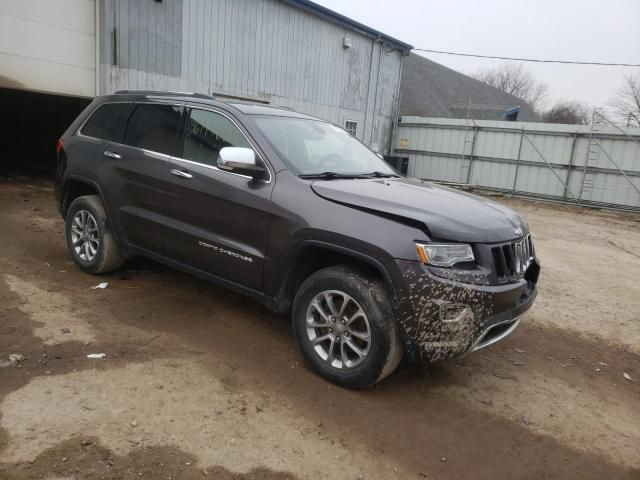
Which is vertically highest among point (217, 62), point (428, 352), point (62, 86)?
point (217, 62)

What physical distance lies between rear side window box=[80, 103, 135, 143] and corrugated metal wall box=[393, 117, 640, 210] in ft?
49.5

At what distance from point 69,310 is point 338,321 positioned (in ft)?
8.09

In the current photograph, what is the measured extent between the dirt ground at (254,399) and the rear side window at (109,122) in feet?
4.75

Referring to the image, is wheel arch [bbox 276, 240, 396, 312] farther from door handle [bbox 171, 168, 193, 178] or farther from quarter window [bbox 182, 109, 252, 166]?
door handle [bbox 171, 168, 193, 178]

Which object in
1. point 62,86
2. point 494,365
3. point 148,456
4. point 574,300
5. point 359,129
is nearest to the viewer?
point 148,456

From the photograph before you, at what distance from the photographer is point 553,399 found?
3580mm

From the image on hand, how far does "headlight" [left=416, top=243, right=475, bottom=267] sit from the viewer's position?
2.99m

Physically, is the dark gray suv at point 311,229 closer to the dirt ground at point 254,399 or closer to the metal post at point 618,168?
the dirt ground at point 254,399

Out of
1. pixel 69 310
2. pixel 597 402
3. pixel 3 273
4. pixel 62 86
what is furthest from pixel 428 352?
pixel 62 86

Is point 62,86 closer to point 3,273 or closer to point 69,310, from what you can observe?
point 3,273

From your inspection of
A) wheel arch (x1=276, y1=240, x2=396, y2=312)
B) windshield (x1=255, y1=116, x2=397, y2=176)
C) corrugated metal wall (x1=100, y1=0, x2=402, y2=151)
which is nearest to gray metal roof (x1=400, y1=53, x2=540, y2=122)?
corrugated metal wall (x1=100, y1=0, x2=402, y2=151)

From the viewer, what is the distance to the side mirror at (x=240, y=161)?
353cm

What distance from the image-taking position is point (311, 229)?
335 centimetres

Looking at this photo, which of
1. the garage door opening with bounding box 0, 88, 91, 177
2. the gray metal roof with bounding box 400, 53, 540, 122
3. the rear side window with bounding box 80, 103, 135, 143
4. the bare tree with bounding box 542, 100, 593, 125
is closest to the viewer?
the rear side window with bounding box 80, 103, 135, 143
